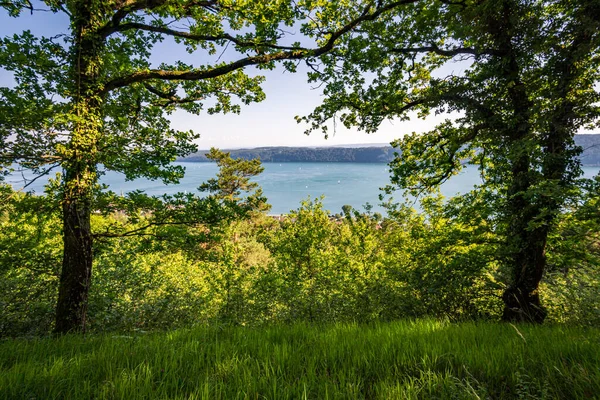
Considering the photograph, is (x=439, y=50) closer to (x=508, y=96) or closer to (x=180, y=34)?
(x=508, y=96)

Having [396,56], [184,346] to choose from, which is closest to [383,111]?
[396,56]

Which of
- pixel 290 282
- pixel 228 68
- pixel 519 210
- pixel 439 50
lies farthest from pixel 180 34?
pixel 519 210

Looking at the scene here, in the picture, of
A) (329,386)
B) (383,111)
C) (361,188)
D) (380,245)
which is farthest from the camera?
(361,188)

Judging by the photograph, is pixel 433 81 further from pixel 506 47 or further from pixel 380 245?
pixel 380 245

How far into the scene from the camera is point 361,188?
6240 inches

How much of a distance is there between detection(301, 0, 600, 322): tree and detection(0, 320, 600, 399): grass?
3111mm

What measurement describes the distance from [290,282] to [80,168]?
6623 mm

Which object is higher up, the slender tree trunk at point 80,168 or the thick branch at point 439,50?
the thick branch at point 439,50

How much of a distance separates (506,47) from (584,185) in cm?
318

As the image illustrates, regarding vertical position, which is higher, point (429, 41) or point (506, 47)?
point (429, 41)

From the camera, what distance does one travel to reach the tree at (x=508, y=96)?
3.80 metres

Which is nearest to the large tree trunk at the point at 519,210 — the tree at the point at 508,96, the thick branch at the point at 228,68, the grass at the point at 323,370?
the tree at the point at 508,96

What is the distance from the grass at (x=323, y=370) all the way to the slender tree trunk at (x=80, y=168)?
7.29 ft

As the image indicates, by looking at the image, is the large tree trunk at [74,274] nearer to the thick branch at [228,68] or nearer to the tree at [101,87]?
the tree at [101,87]
